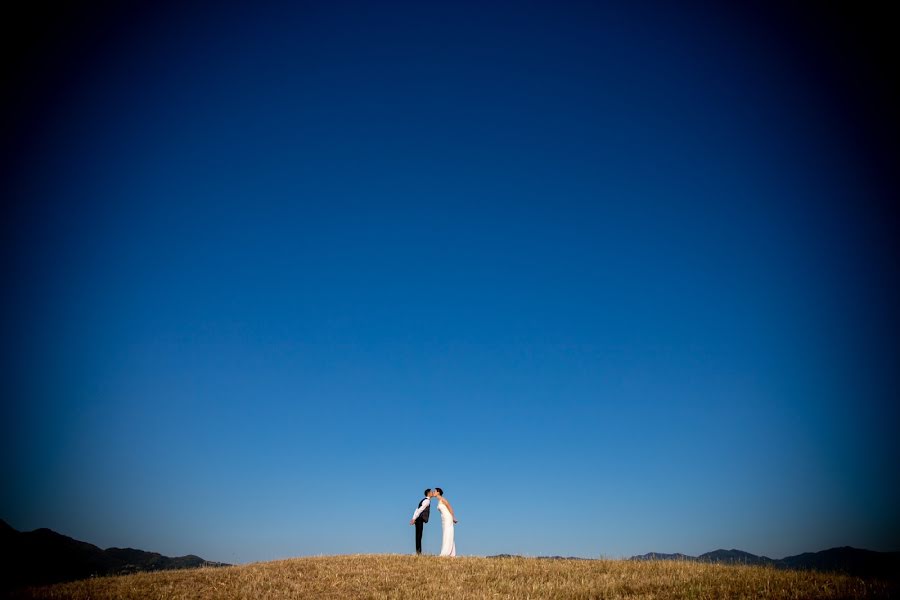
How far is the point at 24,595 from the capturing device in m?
16.1

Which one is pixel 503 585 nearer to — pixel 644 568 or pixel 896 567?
pixel 644 568

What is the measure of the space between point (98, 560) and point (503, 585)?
205 meters

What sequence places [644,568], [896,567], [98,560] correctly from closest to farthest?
[896,567] → [644,568] → [98,560]

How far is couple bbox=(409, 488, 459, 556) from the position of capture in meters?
25.0

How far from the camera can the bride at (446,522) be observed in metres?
25.0

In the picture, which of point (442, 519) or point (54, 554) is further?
point (54, 554)

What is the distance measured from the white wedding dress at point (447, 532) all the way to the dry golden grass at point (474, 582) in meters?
3.07

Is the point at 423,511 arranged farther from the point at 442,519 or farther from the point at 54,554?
the point at 54,554

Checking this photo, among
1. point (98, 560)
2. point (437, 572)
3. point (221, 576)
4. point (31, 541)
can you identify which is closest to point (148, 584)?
point (221, 576)

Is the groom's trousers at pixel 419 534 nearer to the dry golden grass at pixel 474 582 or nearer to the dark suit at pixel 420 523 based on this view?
the dark suit at pixel 420 523

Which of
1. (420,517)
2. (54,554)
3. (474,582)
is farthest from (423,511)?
(54,554)

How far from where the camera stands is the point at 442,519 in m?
25.8

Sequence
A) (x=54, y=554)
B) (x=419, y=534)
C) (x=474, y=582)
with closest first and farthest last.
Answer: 1. (x=474, y=582)
2. (x=419, y=534)
3. (x=54, y=554)

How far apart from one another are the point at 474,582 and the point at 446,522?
349 inches
